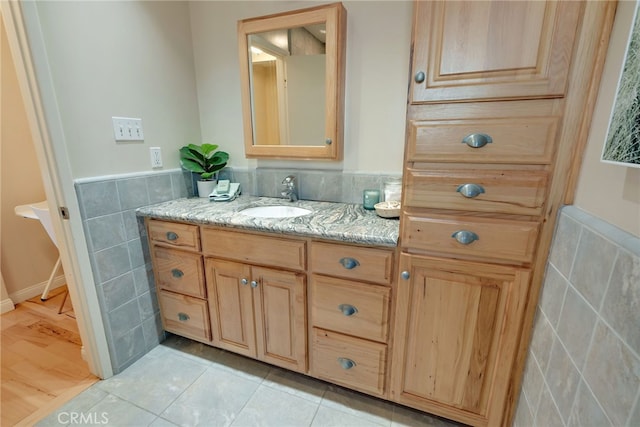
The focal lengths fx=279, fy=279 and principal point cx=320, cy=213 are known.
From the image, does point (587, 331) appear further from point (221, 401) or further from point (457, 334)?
point (221, 401)

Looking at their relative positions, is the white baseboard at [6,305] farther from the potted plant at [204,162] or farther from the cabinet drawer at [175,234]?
the potted plant at [204,162]

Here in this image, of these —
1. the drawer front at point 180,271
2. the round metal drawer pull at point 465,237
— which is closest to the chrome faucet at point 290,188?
the drawer front at point 180,271

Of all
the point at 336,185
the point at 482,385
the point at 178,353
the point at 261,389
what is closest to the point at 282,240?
the point at 336,185

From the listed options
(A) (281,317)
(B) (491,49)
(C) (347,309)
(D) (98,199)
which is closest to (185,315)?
(A) (281,317)

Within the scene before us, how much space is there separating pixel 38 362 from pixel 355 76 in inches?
94.2

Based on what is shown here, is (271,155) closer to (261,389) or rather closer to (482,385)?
(261,389)

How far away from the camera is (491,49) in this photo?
2.73 feet

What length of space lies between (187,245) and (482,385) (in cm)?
145

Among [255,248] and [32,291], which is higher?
[255,248]

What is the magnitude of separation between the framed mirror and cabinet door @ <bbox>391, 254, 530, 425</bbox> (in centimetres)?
81

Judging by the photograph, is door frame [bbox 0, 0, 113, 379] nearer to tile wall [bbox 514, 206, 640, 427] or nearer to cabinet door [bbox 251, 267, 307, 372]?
cabinet door [bbox 251, 267, 307, 372]

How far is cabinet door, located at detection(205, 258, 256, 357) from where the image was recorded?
137 centimetres

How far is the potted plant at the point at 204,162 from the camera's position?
1738 millimetres

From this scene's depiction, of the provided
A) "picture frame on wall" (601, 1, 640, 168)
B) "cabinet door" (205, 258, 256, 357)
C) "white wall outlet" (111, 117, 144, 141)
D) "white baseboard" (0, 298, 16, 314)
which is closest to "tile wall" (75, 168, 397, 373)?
"white wall outlet" (111, 117, 144, 141)
